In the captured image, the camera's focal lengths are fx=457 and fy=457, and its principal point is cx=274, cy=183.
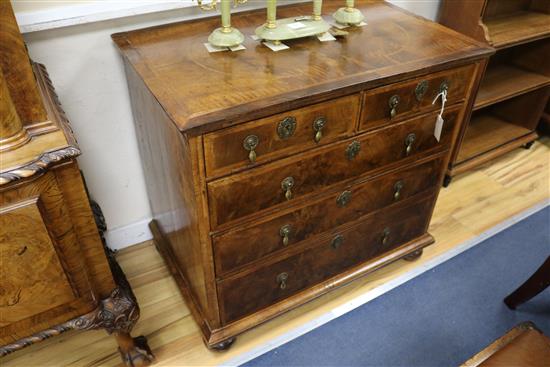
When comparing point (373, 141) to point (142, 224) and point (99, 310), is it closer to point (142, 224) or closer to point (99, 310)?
point (99, 310)

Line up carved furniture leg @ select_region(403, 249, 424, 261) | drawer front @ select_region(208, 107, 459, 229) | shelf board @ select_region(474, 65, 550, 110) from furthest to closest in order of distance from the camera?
shelf board @ select_region(474, 65, 550, 110) → carved furniture leg @ select_region(403, 249, 424, 261) → drawer front @ select_region(208, 107, 459, 229)

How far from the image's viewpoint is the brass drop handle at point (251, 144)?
39.9 inches

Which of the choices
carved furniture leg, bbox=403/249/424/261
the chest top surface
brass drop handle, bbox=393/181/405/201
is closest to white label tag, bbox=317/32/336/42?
the chest top surface

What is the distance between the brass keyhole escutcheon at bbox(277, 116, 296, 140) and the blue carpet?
0.74 m

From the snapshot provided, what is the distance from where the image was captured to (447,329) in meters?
1.52

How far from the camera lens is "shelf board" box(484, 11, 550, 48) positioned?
1.75 metres

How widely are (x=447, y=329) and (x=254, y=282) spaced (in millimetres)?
690

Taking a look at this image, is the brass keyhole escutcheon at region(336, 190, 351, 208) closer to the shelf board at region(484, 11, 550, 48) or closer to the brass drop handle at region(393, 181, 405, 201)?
the brass drop handle at region(393, 181, 405, 201)

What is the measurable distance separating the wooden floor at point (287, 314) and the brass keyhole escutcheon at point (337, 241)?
263mm

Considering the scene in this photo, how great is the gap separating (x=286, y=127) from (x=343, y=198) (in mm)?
356

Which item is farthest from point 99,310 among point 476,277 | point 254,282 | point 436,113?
point 476,277

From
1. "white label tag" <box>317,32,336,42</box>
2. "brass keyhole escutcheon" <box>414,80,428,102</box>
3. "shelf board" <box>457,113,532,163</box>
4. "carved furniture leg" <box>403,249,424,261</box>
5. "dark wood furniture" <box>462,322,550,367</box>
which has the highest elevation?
"white label tag" <box>317,32,336,42</box>

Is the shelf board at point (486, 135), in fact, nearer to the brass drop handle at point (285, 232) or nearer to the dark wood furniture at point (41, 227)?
the brass drop handle at point (285, 232)

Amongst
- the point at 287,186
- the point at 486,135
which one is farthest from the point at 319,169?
the point at 486,135
